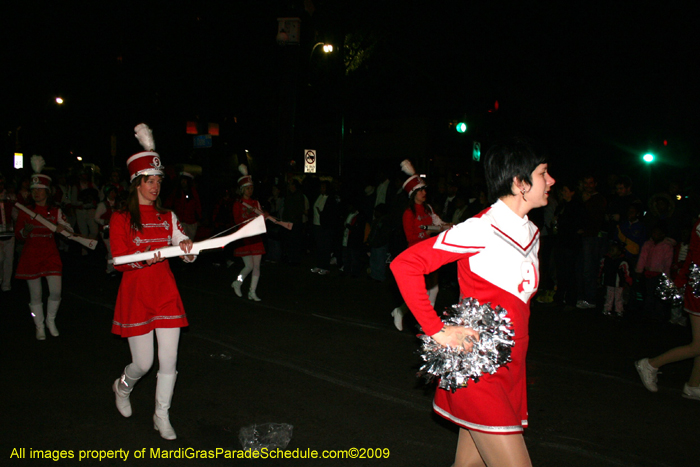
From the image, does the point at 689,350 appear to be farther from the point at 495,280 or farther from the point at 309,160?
the point at 309,160

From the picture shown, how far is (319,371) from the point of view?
5.66 meters

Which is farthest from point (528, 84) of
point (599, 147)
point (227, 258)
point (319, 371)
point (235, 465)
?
point (235, 465)

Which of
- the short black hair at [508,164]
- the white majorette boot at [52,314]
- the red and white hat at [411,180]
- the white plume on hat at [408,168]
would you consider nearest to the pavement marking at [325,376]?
the white majorette boot at [52,314]

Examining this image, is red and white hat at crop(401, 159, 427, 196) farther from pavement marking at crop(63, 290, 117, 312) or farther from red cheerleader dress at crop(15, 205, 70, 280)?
pavement marking at crop(63, 290, 117, 312)

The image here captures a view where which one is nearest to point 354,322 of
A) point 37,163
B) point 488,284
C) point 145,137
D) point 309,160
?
point 145,137

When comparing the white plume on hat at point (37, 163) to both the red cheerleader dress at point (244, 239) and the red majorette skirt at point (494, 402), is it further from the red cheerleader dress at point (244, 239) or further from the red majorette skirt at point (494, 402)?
the red majorette skirt at point (494, 402)

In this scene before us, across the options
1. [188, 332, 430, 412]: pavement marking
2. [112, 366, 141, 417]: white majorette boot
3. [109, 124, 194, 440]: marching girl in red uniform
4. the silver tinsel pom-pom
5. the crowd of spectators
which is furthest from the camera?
the crowd of spectators

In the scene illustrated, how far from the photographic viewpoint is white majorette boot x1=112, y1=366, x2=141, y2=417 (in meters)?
4.21

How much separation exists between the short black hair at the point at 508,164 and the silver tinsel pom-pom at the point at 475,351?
1.88 feet

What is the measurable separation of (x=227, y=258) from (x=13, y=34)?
18.0 metres

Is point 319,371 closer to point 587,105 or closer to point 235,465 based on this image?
point 235,465

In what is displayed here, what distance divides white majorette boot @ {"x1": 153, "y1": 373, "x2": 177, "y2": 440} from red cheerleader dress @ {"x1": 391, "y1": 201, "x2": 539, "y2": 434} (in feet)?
7.48

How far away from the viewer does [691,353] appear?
15.5ft

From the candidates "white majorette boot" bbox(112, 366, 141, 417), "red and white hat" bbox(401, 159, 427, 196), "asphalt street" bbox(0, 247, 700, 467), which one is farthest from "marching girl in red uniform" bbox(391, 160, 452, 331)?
"white majorette boot" bbox(112, 366, 141, 417)
